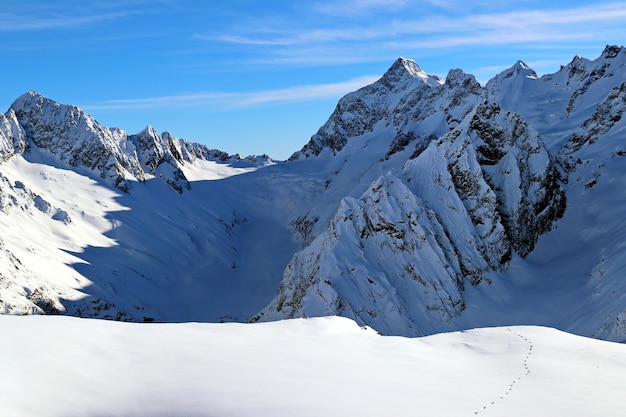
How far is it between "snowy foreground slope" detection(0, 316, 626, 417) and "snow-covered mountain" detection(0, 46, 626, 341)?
3173cm

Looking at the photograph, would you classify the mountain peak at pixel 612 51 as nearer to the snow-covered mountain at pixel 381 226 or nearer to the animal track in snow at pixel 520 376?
the snow-covered mountain at pixel 381 226

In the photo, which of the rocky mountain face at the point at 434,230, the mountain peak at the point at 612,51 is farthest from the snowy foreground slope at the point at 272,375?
the mountain peak at the point at 612,51

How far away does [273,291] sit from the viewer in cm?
11469

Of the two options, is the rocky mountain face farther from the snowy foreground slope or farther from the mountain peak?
the mountain peak

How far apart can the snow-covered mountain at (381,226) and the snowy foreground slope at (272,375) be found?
31728mm

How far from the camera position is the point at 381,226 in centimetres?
6769

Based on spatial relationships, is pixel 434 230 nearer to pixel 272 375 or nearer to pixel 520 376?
pixel 520 376

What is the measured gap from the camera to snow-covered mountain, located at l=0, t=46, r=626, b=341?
62.7m

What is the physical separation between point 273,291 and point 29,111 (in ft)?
252

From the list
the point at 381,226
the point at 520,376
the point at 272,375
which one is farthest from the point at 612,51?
the point at 272,375

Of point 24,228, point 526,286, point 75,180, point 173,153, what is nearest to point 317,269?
point 526,286

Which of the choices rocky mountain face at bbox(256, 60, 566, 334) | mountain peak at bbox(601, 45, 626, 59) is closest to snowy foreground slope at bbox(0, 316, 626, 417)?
rocky mountain face at bbox(256, 60, 566, 334)

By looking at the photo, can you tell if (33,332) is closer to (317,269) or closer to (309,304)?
(309,304)

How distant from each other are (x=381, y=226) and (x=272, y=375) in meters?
53.9
